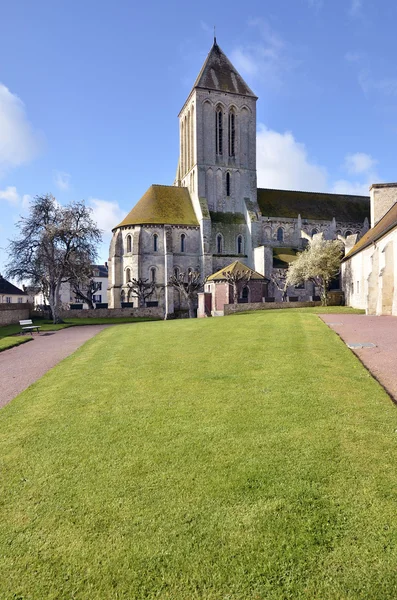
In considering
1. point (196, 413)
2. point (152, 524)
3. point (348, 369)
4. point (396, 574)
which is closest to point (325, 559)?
point (396, 574)

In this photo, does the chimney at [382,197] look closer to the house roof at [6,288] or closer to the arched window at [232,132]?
the arched window at [232,132]

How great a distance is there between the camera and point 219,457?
4.91 metres

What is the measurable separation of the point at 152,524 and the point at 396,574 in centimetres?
212

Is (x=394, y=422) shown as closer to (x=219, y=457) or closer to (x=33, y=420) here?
(x=219, y=457)

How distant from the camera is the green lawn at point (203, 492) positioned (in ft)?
10.2

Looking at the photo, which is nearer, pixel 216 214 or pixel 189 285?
pixel 189 285

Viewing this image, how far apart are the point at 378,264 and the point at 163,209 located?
30.3 m

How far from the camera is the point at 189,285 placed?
41062 millimetres

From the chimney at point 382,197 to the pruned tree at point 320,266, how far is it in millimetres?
6603

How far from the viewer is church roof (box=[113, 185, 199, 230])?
48219mm

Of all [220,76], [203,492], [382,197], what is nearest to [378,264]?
[382,197]

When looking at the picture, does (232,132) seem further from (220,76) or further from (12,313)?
(12,313)

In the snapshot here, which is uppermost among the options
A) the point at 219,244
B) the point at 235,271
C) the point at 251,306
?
the point at 219,244

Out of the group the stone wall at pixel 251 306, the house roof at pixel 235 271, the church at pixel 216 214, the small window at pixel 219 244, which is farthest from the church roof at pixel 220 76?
the stone wall at pixel 251 306
